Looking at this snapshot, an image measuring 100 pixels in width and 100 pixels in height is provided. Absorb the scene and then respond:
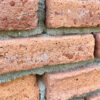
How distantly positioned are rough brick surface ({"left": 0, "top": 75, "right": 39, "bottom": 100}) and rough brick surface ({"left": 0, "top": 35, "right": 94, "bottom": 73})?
1.9 inches

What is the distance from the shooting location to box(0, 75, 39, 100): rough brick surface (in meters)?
0.43

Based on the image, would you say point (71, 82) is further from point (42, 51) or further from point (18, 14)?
point (18, 14)

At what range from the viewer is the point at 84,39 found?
488mm

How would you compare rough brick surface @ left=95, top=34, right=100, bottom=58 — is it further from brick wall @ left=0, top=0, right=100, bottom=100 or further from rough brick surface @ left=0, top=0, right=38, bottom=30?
rough brick surface @ left=0, top=0, right=38, bottom=30

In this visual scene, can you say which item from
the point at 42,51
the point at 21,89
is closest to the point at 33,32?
the point at 42,51

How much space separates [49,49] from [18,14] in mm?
122

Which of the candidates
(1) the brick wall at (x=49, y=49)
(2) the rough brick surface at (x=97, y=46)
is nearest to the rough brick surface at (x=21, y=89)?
(1) the brick wall at (x=49, y=49)

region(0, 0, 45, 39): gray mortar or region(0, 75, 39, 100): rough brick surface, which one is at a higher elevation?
region(0, 0, 45, 39): gray mortar

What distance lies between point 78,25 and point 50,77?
0.17 meters

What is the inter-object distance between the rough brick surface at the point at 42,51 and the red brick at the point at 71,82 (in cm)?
4

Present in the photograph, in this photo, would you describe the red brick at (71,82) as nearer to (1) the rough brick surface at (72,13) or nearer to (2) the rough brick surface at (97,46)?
(2) the rough brick surface at (97,46)

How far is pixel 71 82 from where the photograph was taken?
1.62 feet

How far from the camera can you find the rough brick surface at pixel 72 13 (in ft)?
1.39

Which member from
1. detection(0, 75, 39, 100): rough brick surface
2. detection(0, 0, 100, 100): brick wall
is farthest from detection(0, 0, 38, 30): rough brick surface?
→ detection(0, 75, 39, 100): rough brick surface
